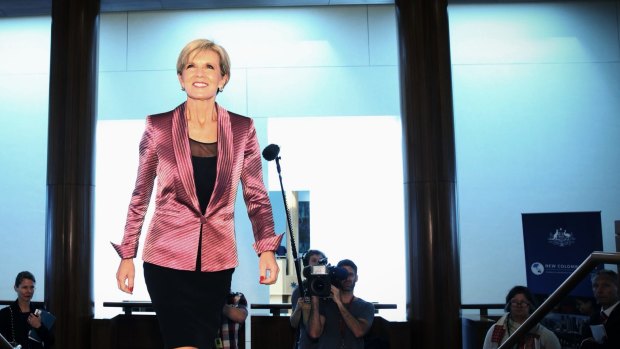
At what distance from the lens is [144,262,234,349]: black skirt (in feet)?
7.07

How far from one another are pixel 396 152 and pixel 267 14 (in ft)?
7.10

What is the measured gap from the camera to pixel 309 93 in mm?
7633

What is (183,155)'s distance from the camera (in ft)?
7.61

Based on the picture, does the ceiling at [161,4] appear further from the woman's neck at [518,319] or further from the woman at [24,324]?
the woman's neck at [518,319]

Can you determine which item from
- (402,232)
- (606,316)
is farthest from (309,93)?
(606,316)

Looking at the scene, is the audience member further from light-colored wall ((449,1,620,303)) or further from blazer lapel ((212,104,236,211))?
light-colored wall ((449,1,620,303))

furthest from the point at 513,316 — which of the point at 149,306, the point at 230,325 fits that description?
the point at 149,306

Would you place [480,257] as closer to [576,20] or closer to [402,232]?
[402,232]

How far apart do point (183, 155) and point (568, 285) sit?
186 cm

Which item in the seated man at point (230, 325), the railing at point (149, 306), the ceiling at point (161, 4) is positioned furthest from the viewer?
the ceiling at point (161, 4)

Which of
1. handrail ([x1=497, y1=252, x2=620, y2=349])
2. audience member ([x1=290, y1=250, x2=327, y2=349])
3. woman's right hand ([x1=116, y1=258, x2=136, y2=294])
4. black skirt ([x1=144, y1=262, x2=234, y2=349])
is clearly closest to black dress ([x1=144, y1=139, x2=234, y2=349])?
black skirt ([x1=144, y1=262, x2=234, y2=349])

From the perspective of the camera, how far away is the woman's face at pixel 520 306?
4.64 metres

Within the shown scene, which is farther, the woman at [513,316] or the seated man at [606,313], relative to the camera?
the woman at [513,316]

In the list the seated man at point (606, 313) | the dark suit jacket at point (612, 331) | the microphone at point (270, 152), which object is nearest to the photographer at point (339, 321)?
the seated man at point (606, 313)
